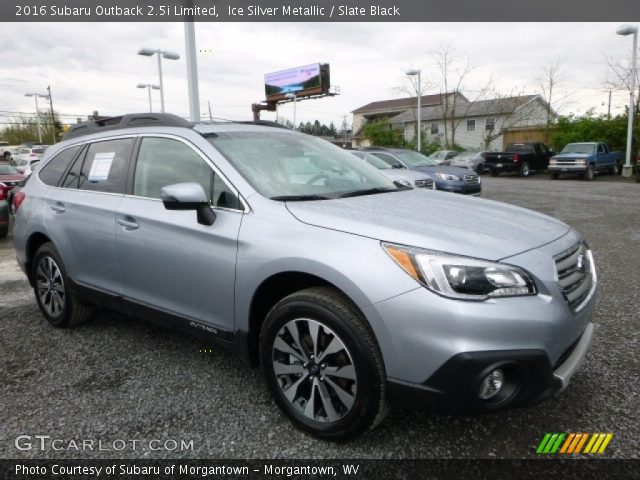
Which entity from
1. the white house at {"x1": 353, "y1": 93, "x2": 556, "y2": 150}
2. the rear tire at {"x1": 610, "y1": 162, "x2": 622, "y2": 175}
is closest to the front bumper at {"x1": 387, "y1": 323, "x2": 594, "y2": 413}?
the rear tire at {"x1": 610, "y1": 162, "x2": 622, "y2": 175}

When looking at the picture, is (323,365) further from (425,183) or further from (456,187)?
(456,187)

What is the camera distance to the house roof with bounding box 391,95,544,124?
38250mm

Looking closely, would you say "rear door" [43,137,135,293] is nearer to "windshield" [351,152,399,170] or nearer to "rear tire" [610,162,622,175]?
"windshield" [351,152,399,170]

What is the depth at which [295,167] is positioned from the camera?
3.19 meters

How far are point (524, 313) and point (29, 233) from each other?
4.01 m

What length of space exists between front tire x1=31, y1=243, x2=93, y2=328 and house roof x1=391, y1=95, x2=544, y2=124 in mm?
39254

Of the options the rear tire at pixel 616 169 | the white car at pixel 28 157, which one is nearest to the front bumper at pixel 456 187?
the rear tire at pixel 616 169

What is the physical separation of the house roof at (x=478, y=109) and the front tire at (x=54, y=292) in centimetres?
3925

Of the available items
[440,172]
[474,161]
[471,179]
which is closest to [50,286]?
[440,172]

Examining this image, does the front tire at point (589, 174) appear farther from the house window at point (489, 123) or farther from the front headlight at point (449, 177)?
the house window at point (489, 123)

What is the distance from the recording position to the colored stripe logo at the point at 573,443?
95.3 inches

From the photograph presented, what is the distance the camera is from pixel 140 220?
3189 millimetres

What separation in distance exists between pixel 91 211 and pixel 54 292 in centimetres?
100

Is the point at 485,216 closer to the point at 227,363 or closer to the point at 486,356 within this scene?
the point at 486,356
